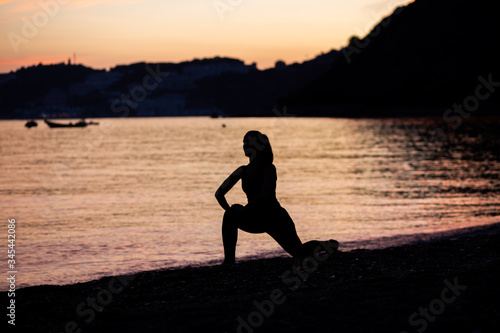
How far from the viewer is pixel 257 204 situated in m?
10.8

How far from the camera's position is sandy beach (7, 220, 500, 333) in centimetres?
760

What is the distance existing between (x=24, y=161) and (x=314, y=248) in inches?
2096

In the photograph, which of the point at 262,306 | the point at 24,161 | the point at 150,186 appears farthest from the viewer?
the point at 24,161

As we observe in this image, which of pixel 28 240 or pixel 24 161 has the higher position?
pixel 24 161

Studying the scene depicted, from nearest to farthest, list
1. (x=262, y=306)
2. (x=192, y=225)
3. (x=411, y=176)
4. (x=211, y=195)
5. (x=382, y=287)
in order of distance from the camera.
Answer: (x=262, y=306) → (x=382, y=287) → (x=192, y=225) → (x=211, y=195) → (x=411, y=176)

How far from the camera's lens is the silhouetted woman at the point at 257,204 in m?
10.5

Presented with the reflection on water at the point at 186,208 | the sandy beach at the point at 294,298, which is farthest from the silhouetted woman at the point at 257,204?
the reflection on water at the point at 186,208

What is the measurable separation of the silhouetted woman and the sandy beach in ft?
1.61

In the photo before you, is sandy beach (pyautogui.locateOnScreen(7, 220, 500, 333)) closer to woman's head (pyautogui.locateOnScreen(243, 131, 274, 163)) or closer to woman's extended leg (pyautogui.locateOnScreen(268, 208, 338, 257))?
woman's extended leg (pyautogui.locateOnScreen(268, 208, 338, 257))

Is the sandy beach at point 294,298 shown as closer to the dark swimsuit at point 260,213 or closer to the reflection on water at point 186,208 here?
the dark swimsuit at point 260,213

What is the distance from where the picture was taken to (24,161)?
197ft

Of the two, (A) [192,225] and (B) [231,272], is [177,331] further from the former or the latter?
(A) [192,225]

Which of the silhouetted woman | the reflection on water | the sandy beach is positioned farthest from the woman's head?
the reflection on water

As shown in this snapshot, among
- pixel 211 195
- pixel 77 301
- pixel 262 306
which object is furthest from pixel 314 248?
pixel 211 195
